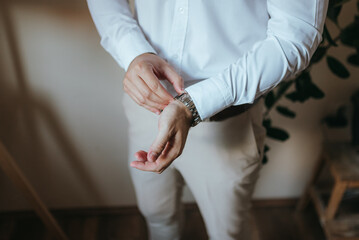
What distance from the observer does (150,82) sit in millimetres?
690

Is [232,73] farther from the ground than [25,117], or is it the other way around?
[232,73]

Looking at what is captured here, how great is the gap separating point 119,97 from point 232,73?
73cm

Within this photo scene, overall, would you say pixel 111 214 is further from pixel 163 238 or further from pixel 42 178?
pixel 163 238

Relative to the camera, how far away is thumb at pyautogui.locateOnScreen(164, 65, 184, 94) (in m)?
0.70

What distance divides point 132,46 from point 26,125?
2.77ft

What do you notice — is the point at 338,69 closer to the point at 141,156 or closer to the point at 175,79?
the point at 175,79

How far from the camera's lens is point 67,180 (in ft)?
5.24

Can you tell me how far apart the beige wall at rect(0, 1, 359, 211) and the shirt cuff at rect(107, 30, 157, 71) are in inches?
15.5

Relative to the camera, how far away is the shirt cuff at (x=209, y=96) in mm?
673

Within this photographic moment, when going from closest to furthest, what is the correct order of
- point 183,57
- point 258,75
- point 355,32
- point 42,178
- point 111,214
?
1. point 258,75
2. point 183,57
3. point 355,32
4. point 42,178
5. point 111,214

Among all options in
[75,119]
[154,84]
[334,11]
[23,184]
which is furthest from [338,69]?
[23,184]

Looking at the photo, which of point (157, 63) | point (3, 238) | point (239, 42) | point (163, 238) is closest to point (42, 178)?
point (3, 238)

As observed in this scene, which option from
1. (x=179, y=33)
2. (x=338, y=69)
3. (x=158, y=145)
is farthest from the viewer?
(x=338, y=69)

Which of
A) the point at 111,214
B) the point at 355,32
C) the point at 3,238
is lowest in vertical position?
the point at 111,214
